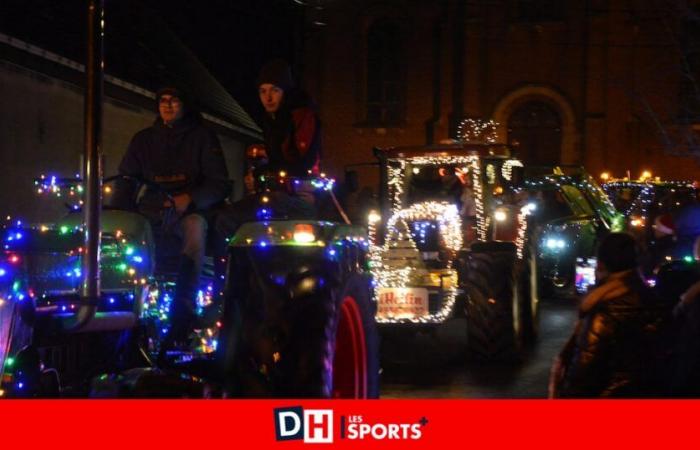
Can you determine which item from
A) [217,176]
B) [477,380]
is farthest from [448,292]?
[217,176]

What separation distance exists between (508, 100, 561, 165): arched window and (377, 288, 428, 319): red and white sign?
19400 mm

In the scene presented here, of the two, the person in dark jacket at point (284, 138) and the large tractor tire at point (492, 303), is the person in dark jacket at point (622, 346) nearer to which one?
the person in dark jacket at point (284, 138)

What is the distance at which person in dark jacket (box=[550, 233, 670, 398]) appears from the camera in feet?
16.7

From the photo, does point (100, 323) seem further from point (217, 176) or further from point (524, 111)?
point (524, 111)

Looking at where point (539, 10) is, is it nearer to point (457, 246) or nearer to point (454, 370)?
point (457, 246)

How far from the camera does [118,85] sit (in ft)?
49.0

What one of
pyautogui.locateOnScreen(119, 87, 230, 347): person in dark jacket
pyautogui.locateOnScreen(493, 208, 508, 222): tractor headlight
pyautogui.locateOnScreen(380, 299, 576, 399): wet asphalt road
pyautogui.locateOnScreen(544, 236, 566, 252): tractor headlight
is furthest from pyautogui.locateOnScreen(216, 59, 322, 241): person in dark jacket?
pyautogui.locateOnScreen(544, 236, 566, 252): tractor headlight

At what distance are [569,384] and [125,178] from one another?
2.62m

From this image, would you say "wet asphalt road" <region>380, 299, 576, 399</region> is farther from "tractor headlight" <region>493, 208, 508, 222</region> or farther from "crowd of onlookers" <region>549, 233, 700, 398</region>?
"crowd of onlookers" <region>549, 233, 700, 398</region>

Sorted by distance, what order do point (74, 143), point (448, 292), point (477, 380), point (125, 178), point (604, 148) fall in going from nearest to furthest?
point (125, 178)
point (477, 380)
point (448, 292)
point (74, 143)
point (604, 148)

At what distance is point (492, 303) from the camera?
9.98m

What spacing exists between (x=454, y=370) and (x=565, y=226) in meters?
6.93

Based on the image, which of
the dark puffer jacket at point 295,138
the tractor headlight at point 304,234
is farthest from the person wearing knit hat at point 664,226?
the tractor headlight at point 304,234

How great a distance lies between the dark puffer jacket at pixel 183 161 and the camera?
568 centimetres
